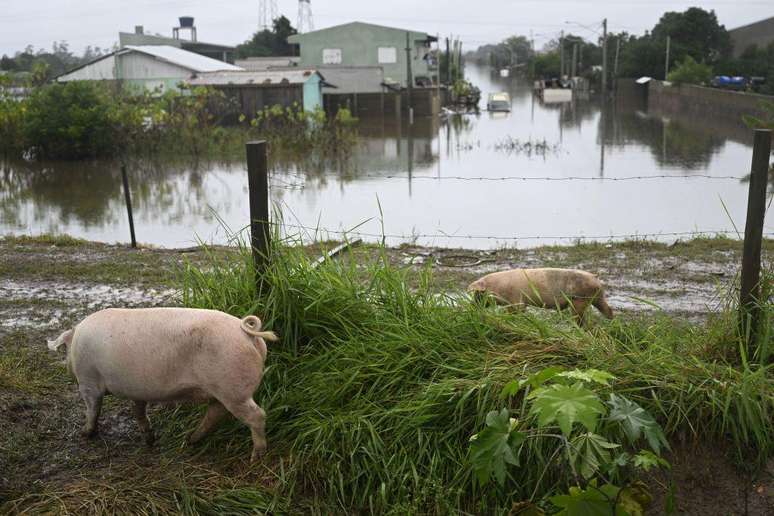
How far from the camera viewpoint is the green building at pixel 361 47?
183 ft

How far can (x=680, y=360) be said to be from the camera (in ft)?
14.4

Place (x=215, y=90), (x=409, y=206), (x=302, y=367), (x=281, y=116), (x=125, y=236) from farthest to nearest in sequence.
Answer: (x=215, y=90) < (x=281, y=116) < (x=409, y=206) < (x=125, y=236) < (x=302, y=367)

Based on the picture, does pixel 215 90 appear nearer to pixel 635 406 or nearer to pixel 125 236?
pixel 125 236

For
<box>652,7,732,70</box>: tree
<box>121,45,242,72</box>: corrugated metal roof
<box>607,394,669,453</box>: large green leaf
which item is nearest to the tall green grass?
<box>607,394,669,453</box>: large green leaf

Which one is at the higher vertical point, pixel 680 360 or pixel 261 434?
pixel 680 360

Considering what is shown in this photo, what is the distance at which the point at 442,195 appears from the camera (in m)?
16.1

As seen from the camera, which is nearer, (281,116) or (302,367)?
→ (302,367)

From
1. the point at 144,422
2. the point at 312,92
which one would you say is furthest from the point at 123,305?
the point at 312,92

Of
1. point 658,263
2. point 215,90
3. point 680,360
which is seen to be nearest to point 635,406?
point 680,360

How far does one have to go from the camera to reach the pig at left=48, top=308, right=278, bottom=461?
Result: 14.0ft

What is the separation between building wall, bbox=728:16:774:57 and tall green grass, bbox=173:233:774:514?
5862cm

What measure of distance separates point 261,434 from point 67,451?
1.13m

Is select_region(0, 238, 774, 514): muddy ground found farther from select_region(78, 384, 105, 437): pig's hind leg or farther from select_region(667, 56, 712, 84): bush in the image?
select_region(667, 56, 712, 84): bush

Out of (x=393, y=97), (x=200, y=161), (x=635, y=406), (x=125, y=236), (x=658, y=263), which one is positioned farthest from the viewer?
(x=393, y=97)
